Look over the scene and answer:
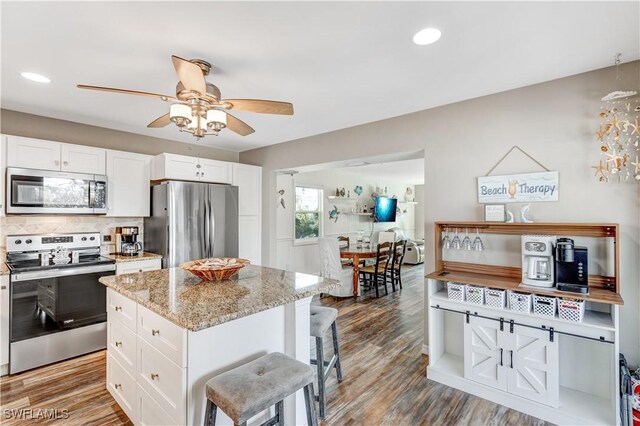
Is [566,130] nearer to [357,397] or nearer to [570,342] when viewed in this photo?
[570,342]

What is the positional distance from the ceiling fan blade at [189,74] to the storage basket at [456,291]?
7.84 feet

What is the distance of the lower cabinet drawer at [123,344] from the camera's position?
2012 mm

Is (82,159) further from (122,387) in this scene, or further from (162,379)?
(162,379)

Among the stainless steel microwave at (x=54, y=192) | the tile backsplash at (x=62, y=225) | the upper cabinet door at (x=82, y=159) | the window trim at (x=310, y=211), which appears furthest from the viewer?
the window trim at (x=310, y=211)

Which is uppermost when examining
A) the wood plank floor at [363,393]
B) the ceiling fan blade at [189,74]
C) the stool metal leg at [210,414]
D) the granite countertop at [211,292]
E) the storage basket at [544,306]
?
the ceiling fan blade at [189,74]

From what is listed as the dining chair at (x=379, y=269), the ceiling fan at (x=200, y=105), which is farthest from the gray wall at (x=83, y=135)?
the dining chair at (x=379, y=269)

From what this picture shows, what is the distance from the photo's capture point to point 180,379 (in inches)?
59.0

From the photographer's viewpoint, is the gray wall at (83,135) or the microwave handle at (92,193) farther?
the microwave handle at (92,193)

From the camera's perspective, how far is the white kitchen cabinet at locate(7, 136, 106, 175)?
2.97 m

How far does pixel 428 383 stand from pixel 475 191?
173 cm

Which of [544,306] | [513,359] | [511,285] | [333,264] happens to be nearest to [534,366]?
[513,359]

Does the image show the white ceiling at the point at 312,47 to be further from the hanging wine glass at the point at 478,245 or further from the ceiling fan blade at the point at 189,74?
the hanging wine glass at the point at 478,245

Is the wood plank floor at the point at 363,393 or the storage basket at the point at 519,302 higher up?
the storage basket at the point at 519,302

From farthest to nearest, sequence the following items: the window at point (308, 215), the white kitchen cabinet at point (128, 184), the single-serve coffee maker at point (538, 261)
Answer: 1. the window at point (308, 215)
2. the white kitchen cabinet at point (128, 184)
3. the single-serve coffee maker at point (538, 261)
